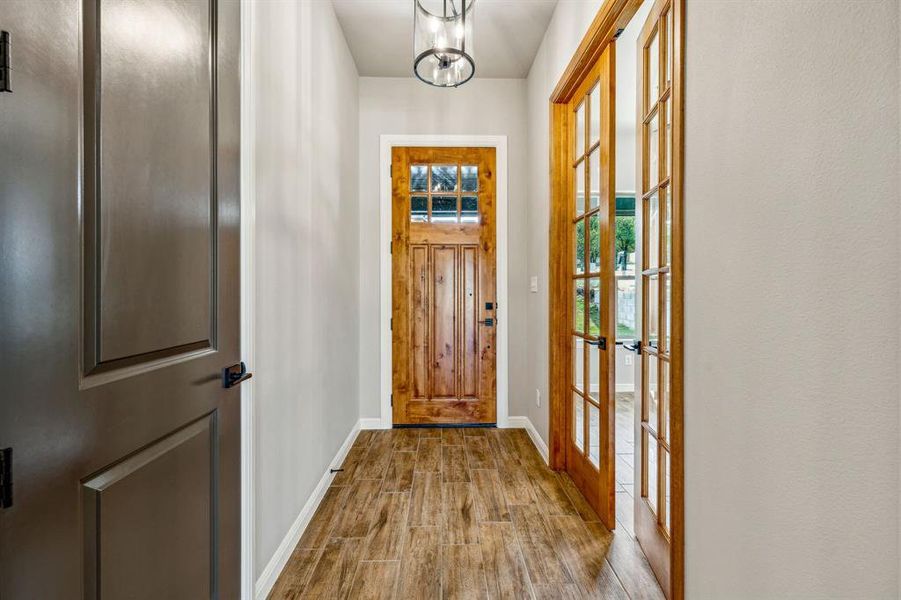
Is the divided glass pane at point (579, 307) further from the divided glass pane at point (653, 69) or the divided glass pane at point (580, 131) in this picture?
the divided glass pane at point (653, 69)

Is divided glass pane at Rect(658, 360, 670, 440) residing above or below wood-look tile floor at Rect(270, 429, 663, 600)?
above

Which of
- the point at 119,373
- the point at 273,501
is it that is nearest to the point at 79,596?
the point at 119,373

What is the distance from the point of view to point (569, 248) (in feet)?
8.80

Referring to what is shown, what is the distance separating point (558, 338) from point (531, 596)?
4.76ft

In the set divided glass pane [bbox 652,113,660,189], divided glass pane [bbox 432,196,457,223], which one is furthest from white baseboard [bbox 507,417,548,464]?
divided glass pane [bbox 652,113,660,189]

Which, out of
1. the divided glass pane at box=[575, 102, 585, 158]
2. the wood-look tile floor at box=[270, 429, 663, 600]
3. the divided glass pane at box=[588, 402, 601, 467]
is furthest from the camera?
the divided glass pane at box=[575, 102, 585, 158]

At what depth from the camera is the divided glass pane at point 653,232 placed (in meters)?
1.68

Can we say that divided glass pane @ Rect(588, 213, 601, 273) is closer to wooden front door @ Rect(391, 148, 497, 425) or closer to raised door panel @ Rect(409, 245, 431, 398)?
wooden front door @ Rect(391, 148, 497, 425)

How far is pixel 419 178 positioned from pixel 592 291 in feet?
6.17

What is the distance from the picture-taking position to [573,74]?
238 cm

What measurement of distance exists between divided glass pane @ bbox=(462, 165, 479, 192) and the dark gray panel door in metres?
2.46

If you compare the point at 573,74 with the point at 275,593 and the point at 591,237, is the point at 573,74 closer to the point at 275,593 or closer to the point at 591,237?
the point at 591,237

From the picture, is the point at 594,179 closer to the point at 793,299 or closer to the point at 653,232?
the point at 653,232

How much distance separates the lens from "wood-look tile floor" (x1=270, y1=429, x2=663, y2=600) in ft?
5.42
